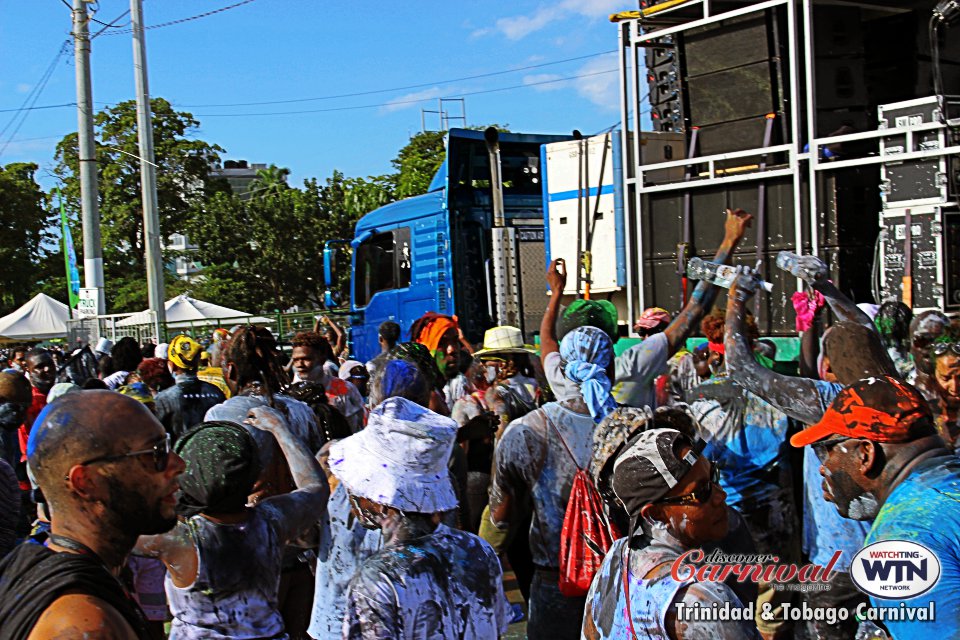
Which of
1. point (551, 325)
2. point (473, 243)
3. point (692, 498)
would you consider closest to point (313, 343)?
point (551, 325)

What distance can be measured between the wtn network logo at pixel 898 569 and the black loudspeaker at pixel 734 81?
6.61m

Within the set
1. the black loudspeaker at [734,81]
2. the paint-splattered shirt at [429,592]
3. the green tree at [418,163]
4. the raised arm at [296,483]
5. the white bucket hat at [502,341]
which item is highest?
the green tree at [418,163]

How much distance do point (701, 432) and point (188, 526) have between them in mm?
2648

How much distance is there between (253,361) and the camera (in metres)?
4.61

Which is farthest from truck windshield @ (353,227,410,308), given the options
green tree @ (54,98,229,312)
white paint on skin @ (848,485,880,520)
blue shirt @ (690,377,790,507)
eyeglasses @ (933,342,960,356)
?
green tree @ (54,98,229,312)

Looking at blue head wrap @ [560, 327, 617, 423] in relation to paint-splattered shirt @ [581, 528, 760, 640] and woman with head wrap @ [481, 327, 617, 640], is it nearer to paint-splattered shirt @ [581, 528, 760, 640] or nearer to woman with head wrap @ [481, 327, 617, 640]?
woman with head wrap @ [481, 327, 617, 640]

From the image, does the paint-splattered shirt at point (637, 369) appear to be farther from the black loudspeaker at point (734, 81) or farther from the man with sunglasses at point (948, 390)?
the black loudspeaker at point (734, 81)

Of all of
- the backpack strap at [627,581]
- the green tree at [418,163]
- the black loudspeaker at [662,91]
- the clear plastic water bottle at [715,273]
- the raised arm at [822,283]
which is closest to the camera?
the backpack strap at [627,581]

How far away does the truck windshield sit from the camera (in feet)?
40.5

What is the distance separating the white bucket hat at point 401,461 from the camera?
2.67 meters

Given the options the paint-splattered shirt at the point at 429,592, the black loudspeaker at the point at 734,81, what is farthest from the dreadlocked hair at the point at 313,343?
the black loudspeaker at the point at 734,81

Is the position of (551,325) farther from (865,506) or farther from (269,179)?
(269,179)

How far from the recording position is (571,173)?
1011 centimetres

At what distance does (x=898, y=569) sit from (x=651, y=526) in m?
0.58
